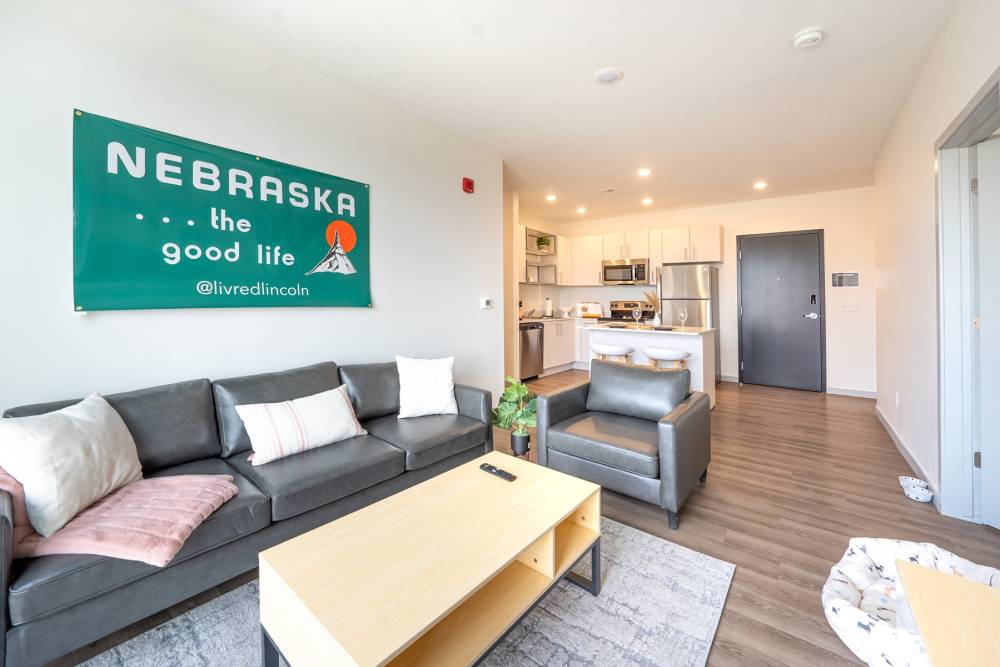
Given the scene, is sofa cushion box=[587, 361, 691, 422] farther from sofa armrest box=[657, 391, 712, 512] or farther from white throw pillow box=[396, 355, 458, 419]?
white throw pillow box=[396, 355, 458, 419]

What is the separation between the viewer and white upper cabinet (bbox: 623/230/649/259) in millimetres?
6453

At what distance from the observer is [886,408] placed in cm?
387

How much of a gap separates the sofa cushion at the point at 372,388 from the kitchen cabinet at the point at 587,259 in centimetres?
487

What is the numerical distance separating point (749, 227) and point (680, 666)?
5.97 m

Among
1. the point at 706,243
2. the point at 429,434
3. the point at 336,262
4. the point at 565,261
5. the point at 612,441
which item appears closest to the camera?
the point at 612,441

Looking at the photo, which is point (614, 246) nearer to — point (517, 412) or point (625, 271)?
point (625, 271)

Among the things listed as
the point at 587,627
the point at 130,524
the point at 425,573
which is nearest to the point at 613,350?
the point at 587,627

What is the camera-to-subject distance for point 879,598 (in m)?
1.49

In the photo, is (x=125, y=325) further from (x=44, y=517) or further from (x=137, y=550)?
(x=137, y=550)

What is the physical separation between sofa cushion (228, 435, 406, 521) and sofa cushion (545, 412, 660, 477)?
992 mm

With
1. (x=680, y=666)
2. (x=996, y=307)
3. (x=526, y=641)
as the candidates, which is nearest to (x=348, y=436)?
(x=526, y=641)

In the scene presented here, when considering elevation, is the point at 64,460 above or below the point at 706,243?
below

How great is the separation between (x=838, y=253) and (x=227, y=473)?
22.2ft

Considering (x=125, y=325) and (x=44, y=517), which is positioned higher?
(x=125, y=325)
